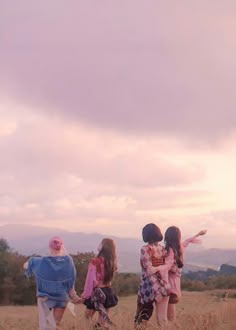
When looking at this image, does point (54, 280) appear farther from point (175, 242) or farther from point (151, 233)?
point (175, 242)

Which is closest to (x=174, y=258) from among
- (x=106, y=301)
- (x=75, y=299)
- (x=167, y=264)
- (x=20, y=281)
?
(x=167, y=264)

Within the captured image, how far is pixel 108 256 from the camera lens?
10977 mm

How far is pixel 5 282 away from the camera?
22922mm

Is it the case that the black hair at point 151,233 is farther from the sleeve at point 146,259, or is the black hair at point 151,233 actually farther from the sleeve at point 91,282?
the sleeve at point 91,282

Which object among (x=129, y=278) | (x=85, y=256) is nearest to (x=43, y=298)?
(x=85, y=256)

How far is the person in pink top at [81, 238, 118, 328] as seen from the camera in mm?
10938

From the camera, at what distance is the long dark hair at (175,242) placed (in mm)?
11641

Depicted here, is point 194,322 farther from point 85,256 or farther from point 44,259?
point 85,256

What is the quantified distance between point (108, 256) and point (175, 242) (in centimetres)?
129

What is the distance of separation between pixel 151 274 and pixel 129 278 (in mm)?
16858

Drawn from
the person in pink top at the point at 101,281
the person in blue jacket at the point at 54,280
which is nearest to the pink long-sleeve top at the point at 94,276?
the person in pink top at the point at 101,281

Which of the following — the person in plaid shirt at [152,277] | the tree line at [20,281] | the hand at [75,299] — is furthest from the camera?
the tree line at [20,281]

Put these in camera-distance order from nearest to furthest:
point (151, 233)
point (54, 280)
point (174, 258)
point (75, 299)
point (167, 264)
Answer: point (54, 280) < point (75, 299) < point (151, 233) < point (167, 264) < point (174, 258)

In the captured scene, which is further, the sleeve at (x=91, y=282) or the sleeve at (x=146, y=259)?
the sleeve at (x=146, y=259)
